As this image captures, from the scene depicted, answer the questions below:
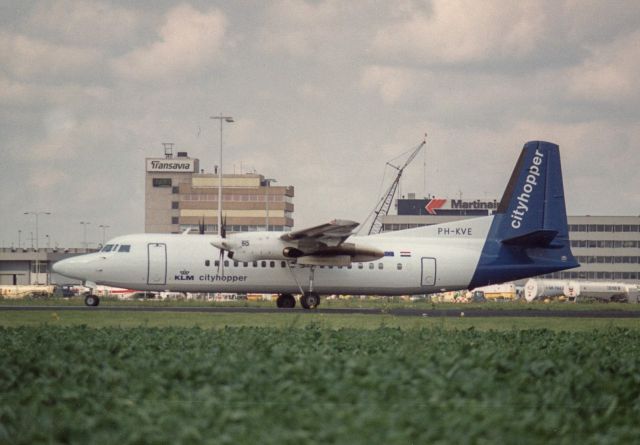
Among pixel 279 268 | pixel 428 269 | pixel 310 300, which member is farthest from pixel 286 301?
pixel 428 269

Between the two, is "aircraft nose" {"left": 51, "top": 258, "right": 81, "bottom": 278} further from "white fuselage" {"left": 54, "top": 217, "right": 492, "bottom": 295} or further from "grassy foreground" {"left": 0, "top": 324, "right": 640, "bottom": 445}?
"grassy foreground" {"left": 0, "top": 324, "right": 640, "bottom": 445}

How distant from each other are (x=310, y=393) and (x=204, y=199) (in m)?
151

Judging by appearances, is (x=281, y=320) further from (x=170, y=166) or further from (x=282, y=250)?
(x=170, y=166)

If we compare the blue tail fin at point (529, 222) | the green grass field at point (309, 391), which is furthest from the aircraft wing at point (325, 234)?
the green grass field at point (309, 391)

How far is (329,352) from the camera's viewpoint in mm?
18172

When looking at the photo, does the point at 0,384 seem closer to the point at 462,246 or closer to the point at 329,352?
the point at 329,352

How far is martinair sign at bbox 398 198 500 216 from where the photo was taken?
535 ft

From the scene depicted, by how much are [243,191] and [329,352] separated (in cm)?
14669

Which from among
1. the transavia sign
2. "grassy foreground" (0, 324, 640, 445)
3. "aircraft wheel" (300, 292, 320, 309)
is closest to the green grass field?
"grassy foreground" (0, 324, 640, 445)

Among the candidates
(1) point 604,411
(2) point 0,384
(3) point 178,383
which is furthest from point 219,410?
(1) point 604,411

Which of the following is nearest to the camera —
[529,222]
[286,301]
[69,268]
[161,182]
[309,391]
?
[309,391]

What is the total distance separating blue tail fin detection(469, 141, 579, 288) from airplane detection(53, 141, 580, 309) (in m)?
0.05

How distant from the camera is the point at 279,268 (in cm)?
4525

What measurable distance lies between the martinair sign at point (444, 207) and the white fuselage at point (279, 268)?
380 ft
